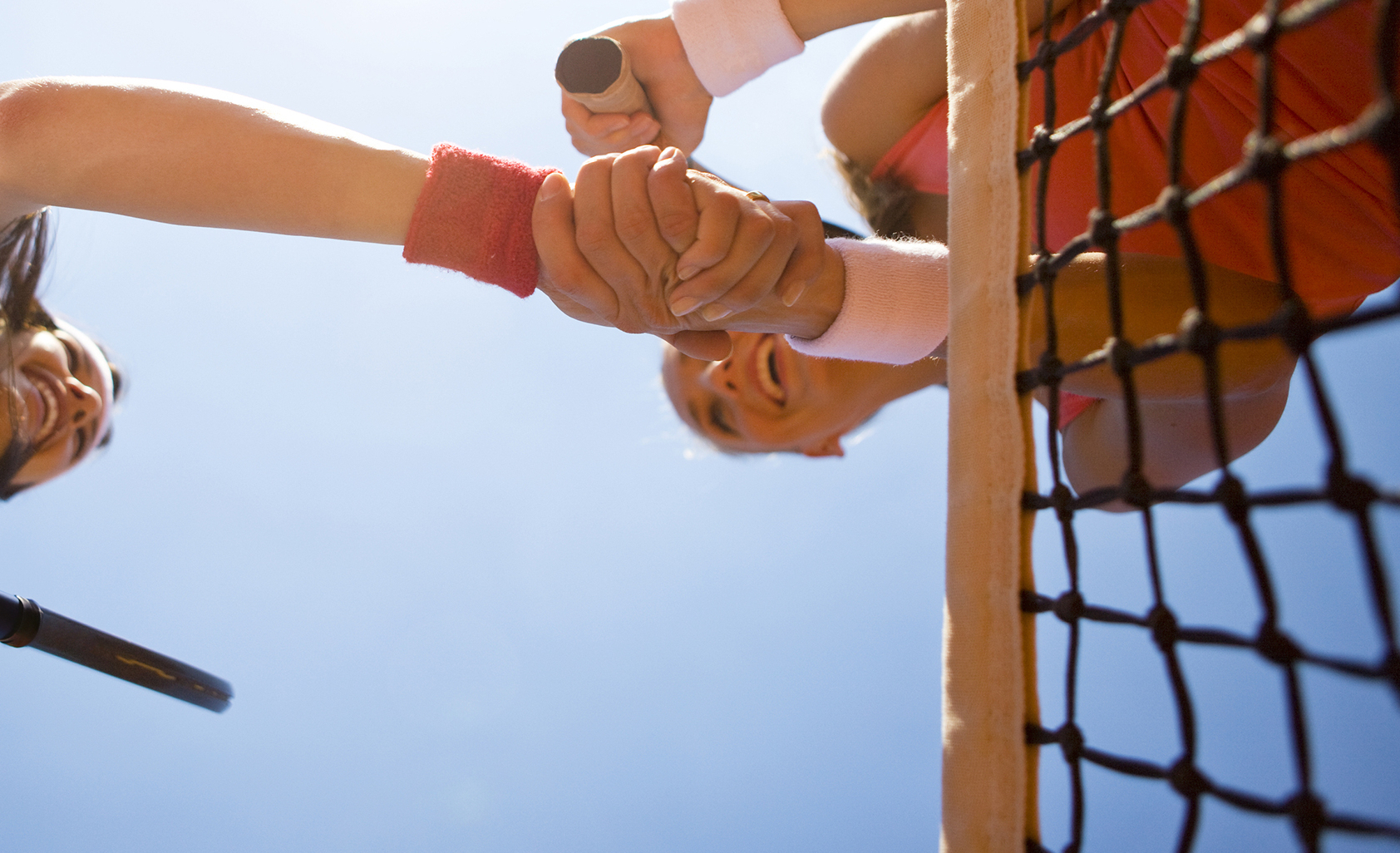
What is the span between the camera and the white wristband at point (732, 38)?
0.53 m

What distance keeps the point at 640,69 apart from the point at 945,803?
1.73 ft

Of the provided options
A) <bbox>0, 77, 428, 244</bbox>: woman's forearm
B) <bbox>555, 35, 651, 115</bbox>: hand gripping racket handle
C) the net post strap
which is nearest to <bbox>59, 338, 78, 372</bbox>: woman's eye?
<bbox>0, 77, 428, 244</bbox>: woman's forearm

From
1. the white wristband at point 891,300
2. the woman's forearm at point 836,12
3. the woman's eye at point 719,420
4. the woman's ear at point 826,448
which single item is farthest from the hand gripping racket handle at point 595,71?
the woman's ear at point 826,448

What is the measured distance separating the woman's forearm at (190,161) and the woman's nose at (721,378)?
0.65 metres

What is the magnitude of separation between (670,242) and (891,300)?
0.42 feet

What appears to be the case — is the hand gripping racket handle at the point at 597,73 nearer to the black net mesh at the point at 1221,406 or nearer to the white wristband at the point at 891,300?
the white wristband at the point at 891,300

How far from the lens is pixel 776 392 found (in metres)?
1.04

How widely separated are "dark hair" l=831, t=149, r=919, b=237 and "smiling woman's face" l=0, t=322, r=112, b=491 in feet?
2.83

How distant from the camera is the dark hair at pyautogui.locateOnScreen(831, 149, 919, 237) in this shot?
2.39ft

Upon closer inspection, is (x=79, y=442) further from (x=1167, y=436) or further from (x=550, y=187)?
(x=1167, y=436)

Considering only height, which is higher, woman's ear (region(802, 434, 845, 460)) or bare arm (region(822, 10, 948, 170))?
bare arm (region(822, 10, 948, 170))

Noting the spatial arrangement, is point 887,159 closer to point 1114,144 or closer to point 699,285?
point 1114,144

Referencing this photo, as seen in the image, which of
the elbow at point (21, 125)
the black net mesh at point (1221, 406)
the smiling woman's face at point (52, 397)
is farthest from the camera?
the smiling woman's face at point (52, 397)

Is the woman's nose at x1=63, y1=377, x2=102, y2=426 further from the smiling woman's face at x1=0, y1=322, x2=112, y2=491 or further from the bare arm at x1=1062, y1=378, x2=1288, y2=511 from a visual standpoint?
the bare arm at x1=1062, y1=378, x2=1288, y2=511
